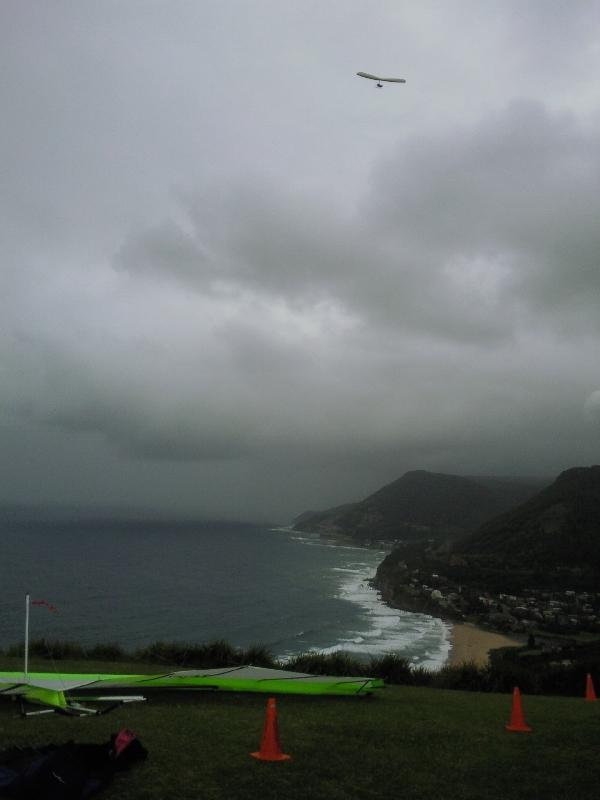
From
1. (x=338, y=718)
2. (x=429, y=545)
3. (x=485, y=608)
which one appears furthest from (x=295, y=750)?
(x=429, y=545)

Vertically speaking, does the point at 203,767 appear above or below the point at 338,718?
above

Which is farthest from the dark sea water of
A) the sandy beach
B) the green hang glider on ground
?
the green hang glider on ground

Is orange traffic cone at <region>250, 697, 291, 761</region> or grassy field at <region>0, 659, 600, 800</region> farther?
orange traffic cone at <region>250, 697, 291, 761</region>

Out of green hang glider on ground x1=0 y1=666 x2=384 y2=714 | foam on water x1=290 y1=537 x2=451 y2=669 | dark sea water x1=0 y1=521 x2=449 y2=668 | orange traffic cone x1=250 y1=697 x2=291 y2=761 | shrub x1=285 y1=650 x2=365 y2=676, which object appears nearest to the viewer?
orange traffic cone x1=250 y1=697 x2=291 y2=761

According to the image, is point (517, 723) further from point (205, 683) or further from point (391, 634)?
point (391, 634)

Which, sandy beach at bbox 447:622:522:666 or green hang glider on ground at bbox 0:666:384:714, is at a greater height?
green hang glider on ground at bbox 0:666:384:714

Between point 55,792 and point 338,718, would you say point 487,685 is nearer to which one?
point 338,718

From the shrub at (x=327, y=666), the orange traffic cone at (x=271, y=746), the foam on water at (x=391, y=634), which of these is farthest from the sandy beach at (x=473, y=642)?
the orange traffic cone at (x=271, y=746)

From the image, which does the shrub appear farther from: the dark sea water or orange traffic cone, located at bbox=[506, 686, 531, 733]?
the dark sea water
